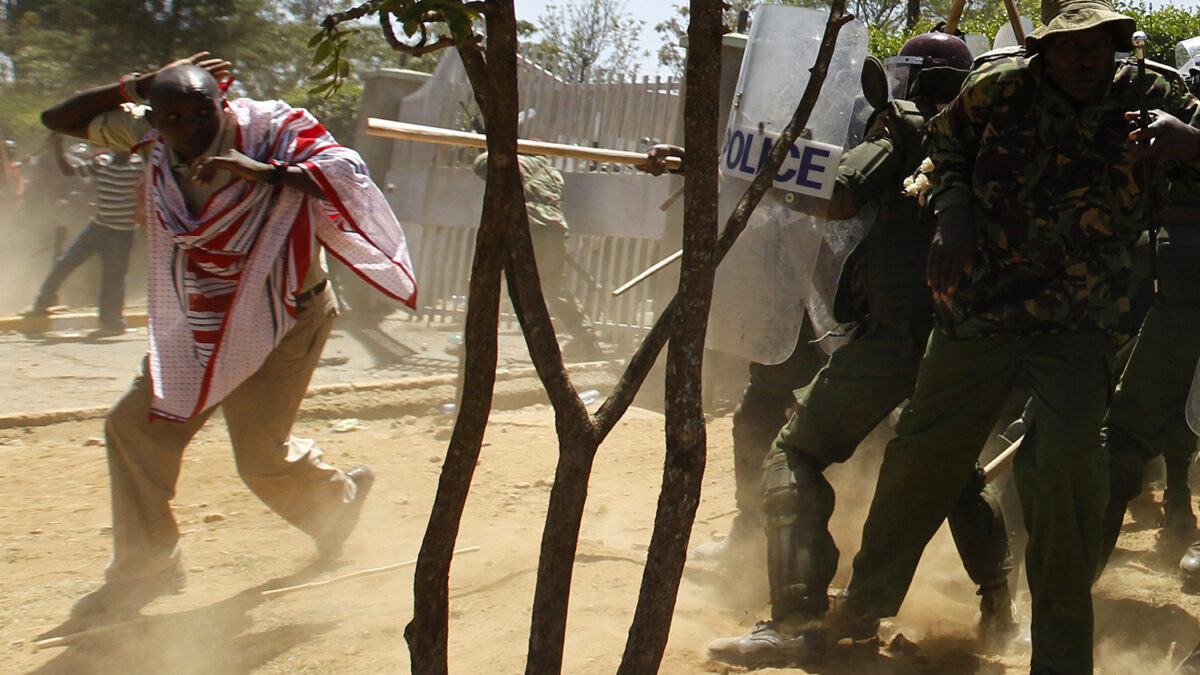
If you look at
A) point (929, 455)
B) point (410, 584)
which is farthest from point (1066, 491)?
point (410, 584)

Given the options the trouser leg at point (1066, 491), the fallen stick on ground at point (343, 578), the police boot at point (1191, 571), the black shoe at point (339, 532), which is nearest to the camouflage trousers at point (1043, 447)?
the trouser leg at point (1066, 491)

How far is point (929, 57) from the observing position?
3.56 meters

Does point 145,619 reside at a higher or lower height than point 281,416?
lower

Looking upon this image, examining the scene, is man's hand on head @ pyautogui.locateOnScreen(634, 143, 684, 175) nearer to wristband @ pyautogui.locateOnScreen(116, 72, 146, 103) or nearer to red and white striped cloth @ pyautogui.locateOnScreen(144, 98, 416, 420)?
red and white striped cloth @ pyautogui.locateOnScreen(144, 98, 416, 420)

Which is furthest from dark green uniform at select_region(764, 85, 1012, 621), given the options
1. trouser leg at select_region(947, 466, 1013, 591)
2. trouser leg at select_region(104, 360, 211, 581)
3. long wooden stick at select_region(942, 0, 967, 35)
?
trouser leg at select_region(104, 360, 211, 581)

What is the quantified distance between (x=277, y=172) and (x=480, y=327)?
1924 millimetres

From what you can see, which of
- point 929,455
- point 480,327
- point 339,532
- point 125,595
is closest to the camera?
point 480,327

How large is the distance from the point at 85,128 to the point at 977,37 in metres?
3.75

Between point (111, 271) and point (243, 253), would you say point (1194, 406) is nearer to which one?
point (243, 253)

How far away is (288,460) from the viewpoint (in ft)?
13.4

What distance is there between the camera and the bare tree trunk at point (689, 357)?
6.42ft

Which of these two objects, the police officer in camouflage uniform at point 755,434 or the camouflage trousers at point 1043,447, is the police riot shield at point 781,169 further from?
the camouflage trousers at point 1043,447

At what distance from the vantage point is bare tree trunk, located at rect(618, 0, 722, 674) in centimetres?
196

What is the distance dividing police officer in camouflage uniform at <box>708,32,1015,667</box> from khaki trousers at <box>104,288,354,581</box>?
1.65m
